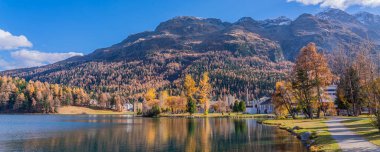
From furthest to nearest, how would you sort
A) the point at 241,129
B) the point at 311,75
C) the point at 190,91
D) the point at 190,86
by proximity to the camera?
the point at 190,91 < the point at 190,86 < the point at 311,75 < the point at 241,129

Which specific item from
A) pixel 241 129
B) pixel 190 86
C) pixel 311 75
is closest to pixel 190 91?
pixel 190 86

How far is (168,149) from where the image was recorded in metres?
38.8

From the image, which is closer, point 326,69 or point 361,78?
point 326,69

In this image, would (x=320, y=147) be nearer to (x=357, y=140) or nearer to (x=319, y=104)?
(x=357, y=140)

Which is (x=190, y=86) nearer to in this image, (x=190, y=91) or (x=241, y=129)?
(x=190, y=91)

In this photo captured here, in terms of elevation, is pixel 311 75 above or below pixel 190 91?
above

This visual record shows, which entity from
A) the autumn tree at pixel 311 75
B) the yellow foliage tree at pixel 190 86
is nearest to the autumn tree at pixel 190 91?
the yellow foliage tree at pixel 190 86

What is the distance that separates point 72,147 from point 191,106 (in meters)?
112

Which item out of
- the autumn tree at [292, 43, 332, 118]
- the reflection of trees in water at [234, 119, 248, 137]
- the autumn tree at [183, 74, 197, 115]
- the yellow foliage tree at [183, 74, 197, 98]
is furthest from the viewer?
the yellow foliage tree at [183, 74, 197, 98]

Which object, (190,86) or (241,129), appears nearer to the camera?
(241,129)

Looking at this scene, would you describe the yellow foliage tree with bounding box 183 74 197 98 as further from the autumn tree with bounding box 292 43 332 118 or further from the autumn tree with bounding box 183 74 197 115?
the autumn tree with bounding box 292 43 332 118

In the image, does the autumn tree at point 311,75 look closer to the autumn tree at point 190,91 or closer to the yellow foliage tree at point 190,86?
the autumn tree at point 190,91

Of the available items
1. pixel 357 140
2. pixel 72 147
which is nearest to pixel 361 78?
pixel 357 140

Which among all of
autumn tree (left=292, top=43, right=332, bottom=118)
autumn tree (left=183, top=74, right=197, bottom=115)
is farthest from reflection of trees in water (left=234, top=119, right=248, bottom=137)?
autumn tree (left=183, top=74, right=197, bottom=115)
